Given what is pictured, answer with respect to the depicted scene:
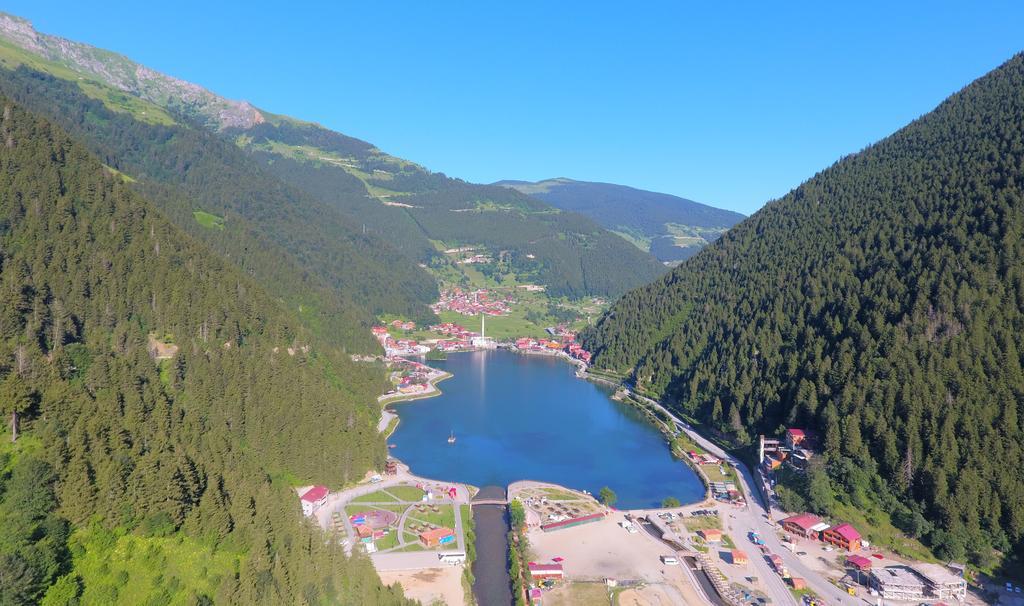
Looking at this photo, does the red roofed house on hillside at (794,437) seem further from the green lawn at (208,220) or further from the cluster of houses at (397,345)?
the green lawn at (208,220)

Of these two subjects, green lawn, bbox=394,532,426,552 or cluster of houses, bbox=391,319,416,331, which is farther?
cluster of houses, bbox=391,319,416,331

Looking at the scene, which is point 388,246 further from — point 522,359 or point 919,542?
point 919,542

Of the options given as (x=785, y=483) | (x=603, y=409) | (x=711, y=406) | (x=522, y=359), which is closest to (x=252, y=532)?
(x=785, y=483)

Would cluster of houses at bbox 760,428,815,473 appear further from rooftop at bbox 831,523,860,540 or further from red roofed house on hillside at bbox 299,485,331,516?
red roofed house on hillside at bbox 299,485,331,516

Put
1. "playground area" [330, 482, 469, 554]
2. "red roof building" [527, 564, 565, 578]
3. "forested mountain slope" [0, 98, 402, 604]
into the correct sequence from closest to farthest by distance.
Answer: "forested mountain slope" [0, 98, 402, 604]
"red roof building" [527, 564, 565, 578]
"playground area" [330, 482, 469, 554]

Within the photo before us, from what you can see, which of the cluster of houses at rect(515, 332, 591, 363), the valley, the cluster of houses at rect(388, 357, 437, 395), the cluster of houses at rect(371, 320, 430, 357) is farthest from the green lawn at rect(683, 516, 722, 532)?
the cluster of houses at rect(515, 332, 591, 363)

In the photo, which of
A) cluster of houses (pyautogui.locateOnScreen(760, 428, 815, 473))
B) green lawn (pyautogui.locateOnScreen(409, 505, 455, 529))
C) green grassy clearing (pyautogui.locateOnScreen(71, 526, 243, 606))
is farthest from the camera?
cluster of houses (pyautogui.locateOnScreen(760, 428, 815, 473))

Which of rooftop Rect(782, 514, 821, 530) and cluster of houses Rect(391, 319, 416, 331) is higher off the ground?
cluster of houses Rect(391, 319, 416, 331)

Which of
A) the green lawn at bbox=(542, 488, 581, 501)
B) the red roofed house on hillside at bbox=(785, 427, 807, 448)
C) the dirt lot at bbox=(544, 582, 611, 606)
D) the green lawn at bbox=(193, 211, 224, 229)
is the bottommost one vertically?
the dirt lot at bbox=(544, 582, 611, 606)

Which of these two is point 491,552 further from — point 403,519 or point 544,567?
point 403,519
